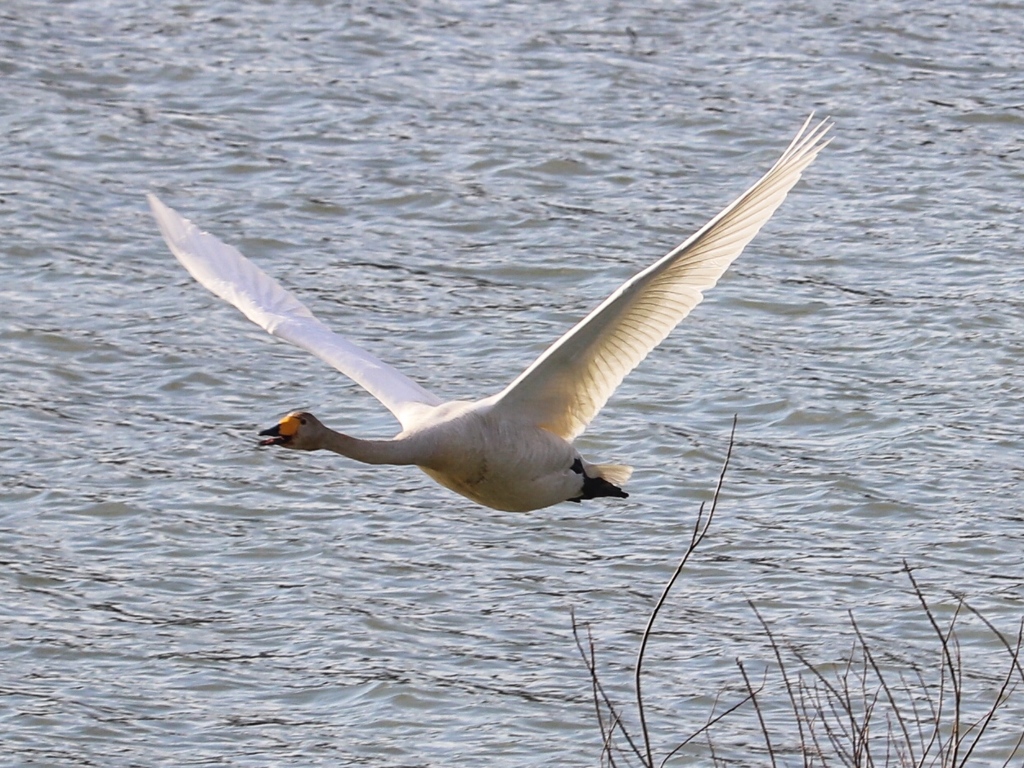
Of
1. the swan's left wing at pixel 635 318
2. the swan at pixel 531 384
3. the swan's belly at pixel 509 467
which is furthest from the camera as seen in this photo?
the swan's belly at pixel 509 467

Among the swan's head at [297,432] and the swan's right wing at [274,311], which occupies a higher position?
the swan's right wing at [274,311]

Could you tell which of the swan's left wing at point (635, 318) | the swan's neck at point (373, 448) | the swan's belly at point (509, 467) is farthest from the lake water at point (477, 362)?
the swan's neck at point (373, 448)

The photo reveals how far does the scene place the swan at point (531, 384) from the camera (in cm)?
730

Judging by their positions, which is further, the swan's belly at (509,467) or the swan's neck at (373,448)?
the swan's belly at (509,467)

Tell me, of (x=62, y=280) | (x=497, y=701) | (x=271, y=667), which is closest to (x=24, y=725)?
(x=271, y=667)

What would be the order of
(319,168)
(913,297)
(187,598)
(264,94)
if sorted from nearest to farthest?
(187,598)
(913,297)
(319,168)
(264,94)

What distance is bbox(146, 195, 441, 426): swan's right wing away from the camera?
8328mm

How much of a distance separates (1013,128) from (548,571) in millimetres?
7068

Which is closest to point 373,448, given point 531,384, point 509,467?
point 509,467

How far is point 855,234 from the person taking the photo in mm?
14078

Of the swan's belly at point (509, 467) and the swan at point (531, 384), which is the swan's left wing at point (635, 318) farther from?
the swan's belly at point (509, 467)

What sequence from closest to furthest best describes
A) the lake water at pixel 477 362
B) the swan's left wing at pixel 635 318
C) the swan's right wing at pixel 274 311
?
the swan's left wing at pixel 635 318
the swan's right wing at pixel 274 311
the lake water at pixel 477 362

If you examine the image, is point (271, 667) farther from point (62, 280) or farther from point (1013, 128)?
point (1013, 128)

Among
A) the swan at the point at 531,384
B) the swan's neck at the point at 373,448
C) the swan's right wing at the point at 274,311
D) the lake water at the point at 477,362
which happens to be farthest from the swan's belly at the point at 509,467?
the lake water at the point at 477,362
